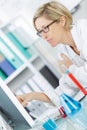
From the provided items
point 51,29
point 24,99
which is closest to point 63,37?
point 51,29

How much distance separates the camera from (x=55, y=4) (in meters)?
1.43

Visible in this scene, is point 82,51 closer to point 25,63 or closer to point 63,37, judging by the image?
point 63,37

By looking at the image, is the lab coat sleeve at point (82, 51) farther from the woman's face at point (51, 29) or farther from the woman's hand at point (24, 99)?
the woman's hand at point (24, 99)

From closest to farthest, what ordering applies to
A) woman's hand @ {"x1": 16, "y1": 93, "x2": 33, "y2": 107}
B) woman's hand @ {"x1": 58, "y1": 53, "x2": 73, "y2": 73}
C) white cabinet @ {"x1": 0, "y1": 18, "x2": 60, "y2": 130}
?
woman's hand @ {"x1": 16, "y1": 93, "x2": 33, "y2": 107}, woman's hand @ {"x1": 58, "y1": 53, "x2": 73, "y2": 73}, white cabinet @ {"x1": 0, "y1": 18, "x2": 60, "y2": 130}

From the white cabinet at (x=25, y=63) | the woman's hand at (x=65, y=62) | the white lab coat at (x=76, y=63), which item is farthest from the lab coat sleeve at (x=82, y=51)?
the white cabinet at (x=25, y=63)

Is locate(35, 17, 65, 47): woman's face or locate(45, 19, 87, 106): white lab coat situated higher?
locate(35, 17, 65, 47): woman's face

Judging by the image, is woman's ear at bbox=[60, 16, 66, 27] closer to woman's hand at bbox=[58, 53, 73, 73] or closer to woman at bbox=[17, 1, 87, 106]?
woman at bbox=[17, 1, 87, 106]

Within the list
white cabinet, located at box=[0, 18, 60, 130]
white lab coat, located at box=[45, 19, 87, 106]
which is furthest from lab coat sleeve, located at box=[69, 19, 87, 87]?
white cabinet, located at box=[0, 18, 60, 130]

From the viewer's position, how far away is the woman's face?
4.59ft

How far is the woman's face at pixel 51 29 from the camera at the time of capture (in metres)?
1.40

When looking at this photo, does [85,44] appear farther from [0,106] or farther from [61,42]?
[0,106]

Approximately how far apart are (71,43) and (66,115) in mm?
383

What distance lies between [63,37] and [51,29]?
8cm

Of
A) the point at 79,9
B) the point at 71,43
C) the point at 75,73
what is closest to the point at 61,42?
the point at 71,43
